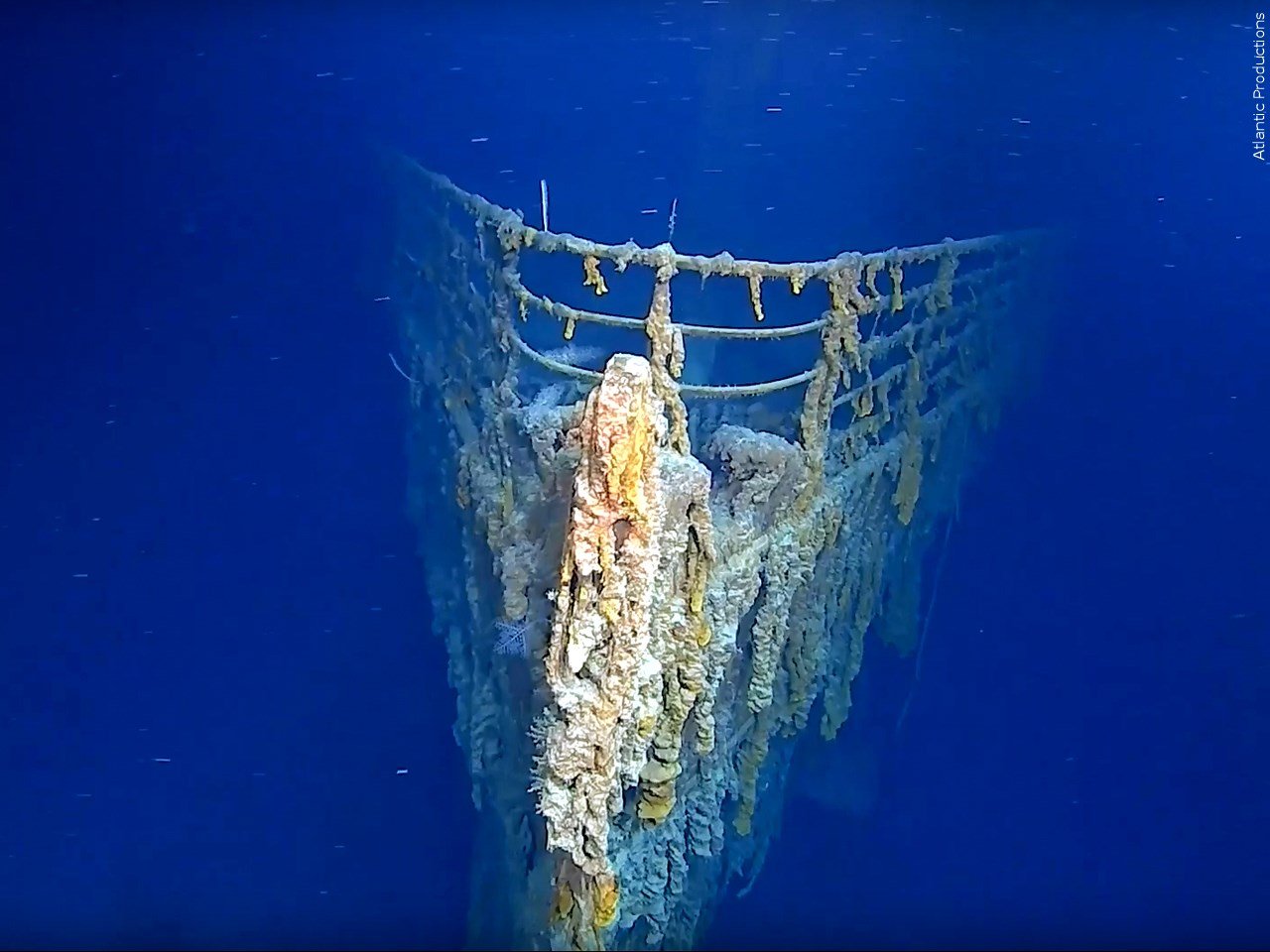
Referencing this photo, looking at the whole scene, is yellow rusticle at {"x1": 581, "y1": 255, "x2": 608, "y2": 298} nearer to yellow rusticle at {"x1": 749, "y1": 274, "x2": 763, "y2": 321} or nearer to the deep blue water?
the deep blue water

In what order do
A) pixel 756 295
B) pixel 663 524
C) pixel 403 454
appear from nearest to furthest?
1. pixel 663 524
2. pixel 756 295
3. pixel 403 454

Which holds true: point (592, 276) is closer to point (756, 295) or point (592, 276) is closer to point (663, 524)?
point (756, 295)

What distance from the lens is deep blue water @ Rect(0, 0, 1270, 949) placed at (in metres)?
1.44

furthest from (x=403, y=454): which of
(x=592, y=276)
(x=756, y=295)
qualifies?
(x=756, y=295)

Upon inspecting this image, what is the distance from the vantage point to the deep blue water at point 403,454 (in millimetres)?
1442


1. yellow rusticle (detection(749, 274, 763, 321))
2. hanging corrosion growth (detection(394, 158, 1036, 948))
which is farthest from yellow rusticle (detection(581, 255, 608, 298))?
yellow rusticle (detection(749, 274, 763, 321))

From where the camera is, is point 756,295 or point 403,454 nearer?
point 756,295

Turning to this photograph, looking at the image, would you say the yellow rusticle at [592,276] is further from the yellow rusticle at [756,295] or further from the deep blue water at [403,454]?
the yellow rusticle at [756,295]

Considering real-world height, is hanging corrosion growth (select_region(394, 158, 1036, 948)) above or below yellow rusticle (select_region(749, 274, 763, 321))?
below

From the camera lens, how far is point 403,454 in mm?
1604

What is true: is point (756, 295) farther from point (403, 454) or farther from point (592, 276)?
point (403, 454)

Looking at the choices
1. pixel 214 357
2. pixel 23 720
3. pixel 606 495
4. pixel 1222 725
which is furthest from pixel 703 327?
pixel 23 720

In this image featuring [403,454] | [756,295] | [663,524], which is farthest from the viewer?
[403,454]

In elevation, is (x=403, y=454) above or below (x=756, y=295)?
below
